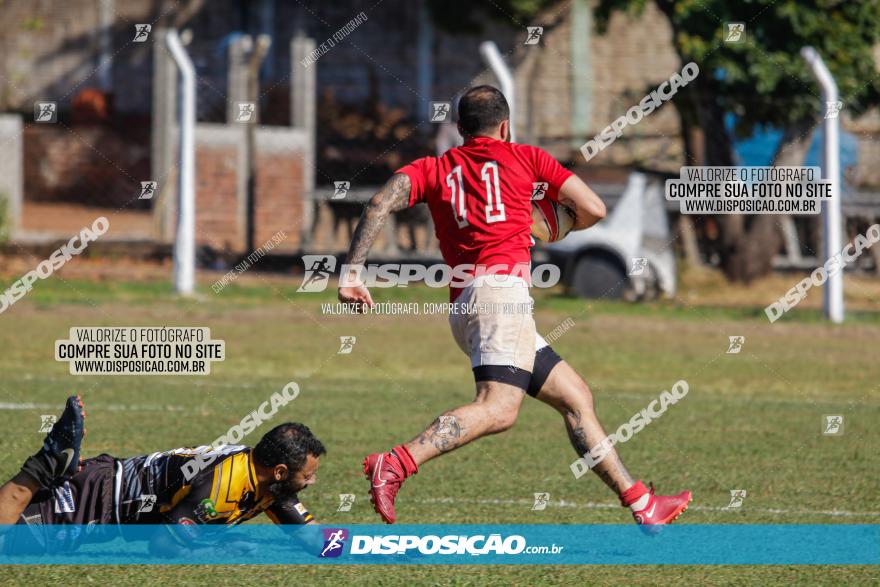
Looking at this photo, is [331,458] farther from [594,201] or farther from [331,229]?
[331,229]

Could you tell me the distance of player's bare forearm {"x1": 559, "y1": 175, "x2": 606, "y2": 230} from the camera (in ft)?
22.1

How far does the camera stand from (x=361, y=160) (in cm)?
2702

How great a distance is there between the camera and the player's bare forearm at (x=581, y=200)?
6.73 meters

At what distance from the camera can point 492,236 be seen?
672 centimetres

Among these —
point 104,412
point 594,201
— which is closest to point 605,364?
point 104,412

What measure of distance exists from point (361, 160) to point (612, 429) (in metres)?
16.5

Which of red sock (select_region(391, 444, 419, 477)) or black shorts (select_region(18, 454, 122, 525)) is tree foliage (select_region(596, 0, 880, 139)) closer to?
red sock (select_region(391, 444, 419, 477))

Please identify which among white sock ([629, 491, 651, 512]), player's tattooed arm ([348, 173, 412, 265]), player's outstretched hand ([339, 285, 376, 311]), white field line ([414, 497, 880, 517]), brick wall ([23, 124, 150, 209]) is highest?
brick wall ([23, 124, 150, 209])

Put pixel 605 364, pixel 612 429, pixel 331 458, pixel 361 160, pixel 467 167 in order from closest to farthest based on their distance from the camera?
1. pixel 467 167
2. pixel 331 458
3. pixel 612 429
4. pixel 605 364
5. pixel 361 160

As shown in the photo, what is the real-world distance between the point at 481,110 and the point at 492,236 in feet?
1.89

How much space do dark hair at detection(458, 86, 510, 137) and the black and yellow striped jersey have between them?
5.84 feet

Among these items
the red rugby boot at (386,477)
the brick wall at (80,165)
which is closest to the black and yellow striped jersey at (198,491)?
the red rugby boot at (386,477)

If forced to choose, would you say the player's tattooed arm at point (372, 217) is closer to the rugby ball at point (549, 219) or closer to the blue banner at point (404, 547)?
the rugby ball at point (549, 219)

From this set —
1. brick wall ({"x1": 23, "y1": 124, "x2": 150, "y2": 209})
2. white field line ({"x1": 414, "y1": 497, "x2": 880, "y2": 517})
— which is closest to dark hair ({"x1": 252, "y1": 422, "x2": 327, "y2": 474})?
white field line ({"x1": 414, "y1": 497, "x2": 880, "y2": 517})
